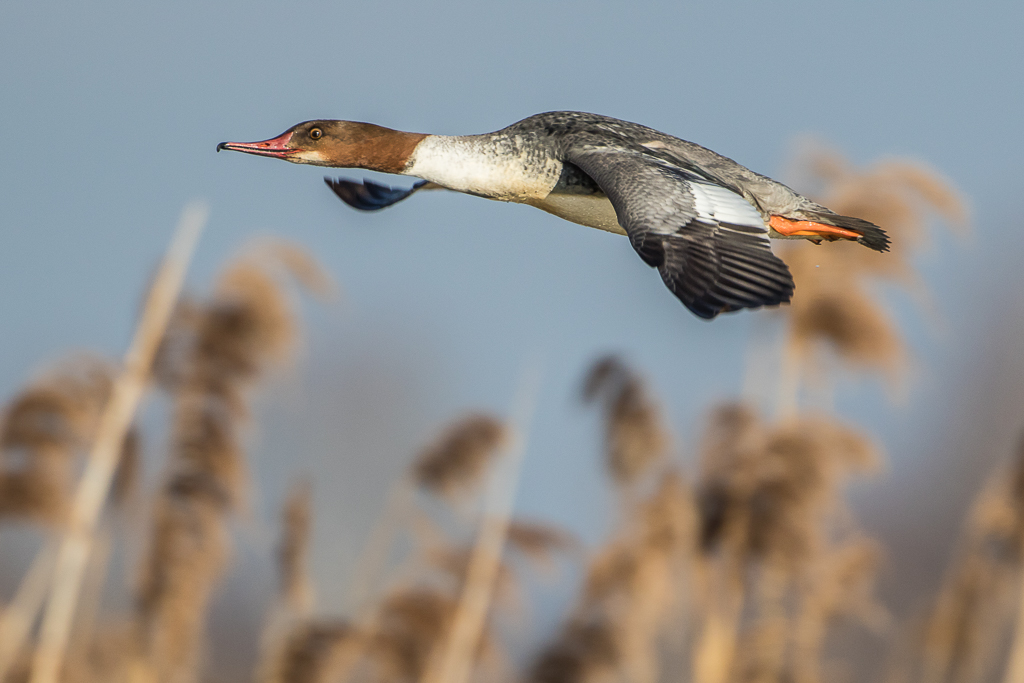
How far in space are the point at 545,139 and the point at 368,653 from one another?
4236 millimetres

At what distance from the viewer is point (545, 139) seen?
14.9 feet

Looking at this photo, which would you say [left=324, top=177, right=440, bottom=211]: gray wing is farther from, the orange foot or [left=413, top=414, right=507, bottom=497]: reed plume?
[left=413, top=414, right=507, bottom=497]: reed plume

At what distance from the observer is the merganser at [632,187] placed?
3.54 meters

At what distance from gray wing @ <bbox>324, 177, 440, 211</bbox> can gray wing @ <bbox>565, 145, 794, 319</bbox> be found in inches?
62.9

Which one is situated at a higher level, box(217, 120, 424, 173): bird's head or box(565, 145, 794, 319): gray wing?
box(217, 120, 424, 173): bird's head

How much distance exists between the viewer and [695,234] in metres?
3.67

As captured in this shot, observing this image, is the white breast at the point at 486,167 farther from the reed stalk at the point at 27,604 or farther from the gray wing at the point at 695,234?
the reed stalk at the point at 27,604

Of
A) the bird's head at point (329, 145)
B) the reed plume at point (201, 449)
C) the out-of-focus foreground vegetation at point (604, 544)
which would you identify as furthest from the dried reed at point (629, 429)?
the bird's head at point (329, 145)

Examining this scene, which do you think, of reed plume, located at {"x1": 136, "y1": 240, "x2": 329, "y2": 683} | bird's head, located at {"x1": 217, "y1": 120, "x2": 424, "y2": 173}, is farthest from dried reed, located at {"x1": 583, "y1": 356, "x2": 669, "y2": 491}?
bird's head, located at {"x1": 217, "y1": 120, "x2": 424, "y2": 173}

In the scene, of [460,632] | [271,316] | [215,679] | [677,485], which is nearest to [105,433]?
[271,316]

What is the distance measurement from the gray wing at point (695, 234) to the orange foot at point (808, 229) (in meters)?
0.51

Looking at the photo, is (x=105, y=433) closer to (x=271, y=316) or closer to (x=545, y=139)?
(x=271, y=316)

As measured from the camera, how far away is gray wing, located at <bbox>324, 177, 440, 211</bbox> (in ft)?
18.1

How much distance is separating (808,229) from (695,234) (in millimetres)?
1006
